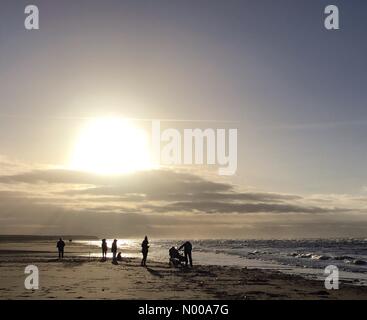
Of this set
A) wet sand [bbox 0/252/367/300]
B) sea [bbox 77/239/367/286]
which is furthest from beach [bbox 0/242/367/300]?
sea [bbox 77/239/367/286]

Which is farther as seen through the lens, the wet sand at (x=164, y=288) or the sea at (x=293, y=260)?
the sea at (x=293, y=260)

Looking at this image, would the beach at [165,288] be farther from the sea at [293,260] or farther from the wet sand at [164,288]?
the sea at [293,260]

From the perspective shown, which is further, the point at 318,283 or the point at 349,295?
the point at 318,283

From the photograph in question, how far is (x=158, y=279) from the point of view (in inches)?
1054

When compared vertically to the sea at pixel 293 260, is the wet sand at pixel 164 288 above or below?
above

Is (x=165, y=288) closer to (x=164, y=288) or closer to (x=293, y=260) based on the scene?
(x=164, y=288)

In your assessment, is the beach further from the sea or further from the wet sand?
the sea

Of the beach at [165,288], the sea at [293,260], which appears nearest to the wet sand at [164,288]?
the beach at [165,288]
